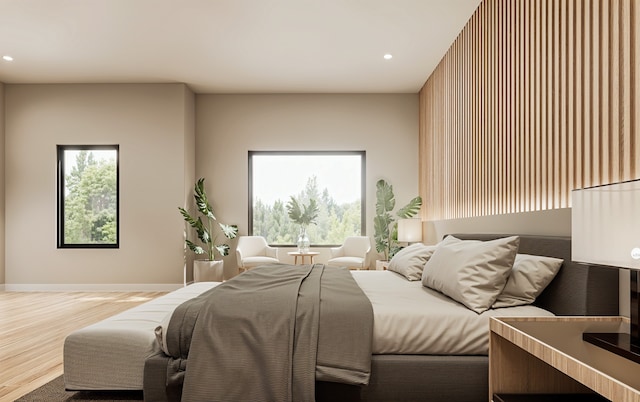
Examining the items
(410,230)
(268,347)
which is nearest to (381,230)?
(410,230)

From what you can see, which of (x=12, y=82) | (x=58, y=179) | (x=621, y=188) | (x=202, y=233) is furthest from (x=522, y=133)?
(x=12, y=82)

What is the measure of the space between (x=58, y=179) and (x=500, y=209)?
20.4 ft

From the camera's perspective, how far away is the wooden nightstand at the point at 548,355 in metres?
1.49

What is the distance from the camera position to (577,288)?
2334 mm

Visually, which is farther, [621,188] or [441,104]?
[441,104]

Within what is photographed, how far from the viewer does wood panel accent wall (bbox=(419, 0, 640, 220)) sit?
2.36 m

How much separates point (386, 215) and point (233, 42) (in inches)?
133

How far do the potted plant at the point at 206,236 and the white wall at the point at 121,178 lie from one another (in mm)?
226

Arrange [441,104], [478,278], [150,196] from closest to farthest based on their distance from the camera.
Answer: [478,278]
[441,104]
[150,196]

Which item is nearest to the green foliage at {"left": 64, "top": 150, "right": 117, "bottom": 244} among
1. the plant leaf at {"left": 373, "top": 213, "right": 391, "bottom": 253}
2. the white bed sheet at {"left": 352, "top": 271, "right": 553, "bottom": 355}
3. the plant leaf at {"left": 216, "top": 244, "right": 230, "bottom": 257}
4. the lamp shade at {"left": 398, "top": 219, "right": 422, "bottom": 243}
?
the plant leaf at {"left": 216, "top": 244, "right": 230, "bottom": 257}

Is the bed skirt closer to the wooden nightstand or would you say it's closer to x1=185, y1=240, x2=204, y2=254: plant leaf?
the wooden nightstand

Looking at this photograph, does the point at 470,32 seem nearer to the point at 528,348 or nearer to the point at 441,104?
the point at 441,104

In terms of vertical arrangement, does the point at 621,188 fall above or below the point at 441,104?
below

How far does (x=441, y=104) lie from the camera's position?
6059 mm
